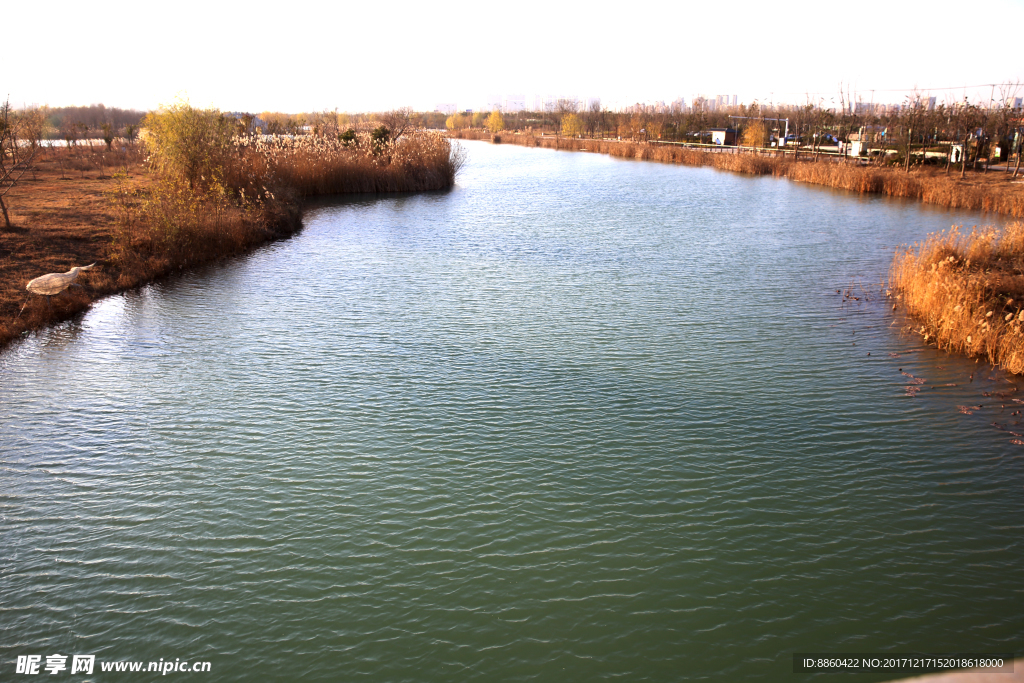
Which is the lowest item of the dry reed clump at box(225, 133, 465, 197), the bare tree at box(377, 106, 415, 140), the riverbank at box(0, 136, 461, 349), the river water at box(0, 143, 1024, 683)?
the river water at box(0, 143, 1024, 683)

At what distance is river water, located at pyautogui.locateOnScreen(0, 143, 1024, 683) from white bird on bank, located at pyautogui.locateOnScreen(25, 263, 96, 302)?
686mm

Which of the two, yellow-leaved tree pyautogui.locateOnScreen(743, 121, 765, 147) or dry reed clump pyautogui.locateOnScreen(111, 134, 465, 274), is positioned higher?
yellow-leaved tree pyautogui.locateOnScreen(743, 121, 765, 147)

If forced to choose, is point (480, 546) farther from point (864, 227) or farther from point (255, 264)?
point (864, 227)

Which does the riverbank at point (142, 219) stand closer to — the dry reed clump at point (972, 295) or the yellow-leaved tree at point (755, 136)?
the dry reed clump at point (972, 295)

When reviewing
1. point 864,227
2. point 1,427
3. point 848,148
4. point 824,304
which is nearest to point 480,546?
point 1,427

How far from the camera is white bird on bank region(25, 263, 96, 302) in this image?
1146 cm

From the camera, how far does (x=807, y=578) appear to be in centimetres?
512

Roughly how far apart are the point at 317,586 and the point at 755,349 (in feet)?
23.9

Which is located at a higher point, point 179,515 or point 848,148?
point 848,148

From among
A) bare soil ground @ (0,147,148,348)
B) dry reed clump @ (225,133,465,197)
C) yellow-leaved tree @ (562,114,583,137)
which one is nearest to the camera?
bare soil ground @ (0,147,148,348)

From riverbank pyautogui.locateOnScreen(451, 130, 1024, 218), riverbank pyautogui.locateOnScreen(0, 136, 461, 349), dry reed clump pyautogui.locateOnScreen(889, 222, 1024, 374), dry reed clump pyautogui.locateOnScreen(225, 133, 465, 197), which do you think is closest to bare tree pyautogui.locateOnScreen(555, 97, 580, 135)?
riverbank pyautogui.locateOnScreen(451, 130, 1024, 218)

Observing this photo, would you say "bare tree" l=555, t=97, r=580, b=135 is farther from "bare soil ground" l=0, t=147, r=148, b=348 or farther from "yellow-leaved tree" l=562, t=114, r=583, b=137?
"bare soil ground" l=0, t=147, r=148, b=348

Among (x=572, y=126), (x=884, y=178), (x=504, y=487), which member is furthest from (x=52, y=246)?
(x=572, y=126)

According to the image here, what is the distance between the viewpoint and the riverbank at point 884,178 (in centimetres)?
2169
